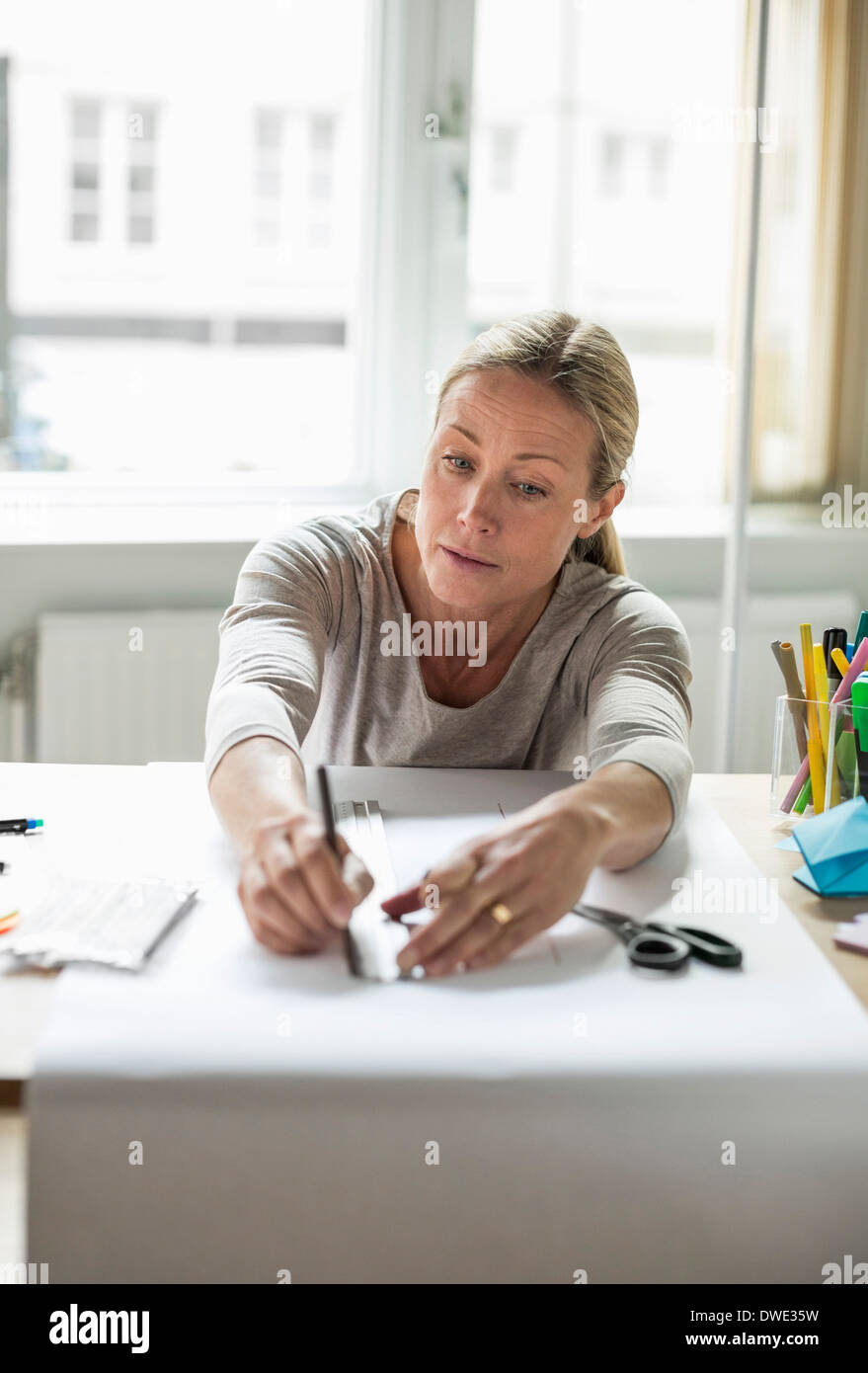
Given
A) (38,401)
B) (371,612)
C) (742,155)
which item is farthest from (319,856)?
(742,155)

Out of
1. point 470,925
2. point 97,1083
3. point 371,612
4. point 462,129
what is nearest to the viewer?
point 97,1083

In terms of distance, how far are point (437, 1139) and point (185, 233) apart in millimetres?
2025

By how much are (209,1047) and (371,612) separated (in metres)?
0.70

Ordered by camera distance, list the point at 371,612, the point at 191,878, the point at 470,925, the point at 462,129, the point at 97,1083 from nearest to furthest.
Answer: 1. the point at 97,1083
2. the point at 470,925
3. the point at 191,878
4. the point at 371,612
5. the point at 462,129

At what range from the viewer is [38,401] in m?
2.37

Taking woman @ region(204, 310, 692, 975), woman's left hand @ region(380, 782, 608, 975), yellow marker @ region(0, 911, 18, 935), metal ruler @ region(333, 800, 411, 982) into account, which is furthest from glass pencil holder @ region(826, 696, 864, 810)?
yellow marker @ region(0, 911, 18, 935)

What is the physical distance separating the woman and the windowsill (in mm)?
921

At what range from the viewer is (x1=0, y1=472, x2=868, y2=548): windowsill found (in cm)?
228

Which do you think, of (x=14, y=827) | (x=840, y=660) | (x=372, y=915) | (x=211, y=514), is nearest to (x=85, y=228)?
(x=211, y=514)

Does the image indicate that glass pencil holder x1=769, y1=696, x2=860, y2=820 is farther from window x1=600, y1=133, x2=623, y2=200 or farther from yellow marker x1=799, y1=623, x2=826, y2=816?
window x1=600, y1=133, x2=623, y2=200

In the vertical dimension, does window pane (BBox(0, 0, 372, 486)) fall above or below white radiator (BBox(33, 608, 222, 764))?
above

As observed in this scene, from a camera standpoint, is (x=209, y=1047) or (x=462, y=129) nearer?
(x=209, y=1047)

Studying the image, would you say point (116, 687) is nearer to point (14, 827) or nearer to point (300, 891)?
point (14, 827)

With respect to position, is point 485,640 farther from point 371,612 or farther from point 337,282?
point 337,282
